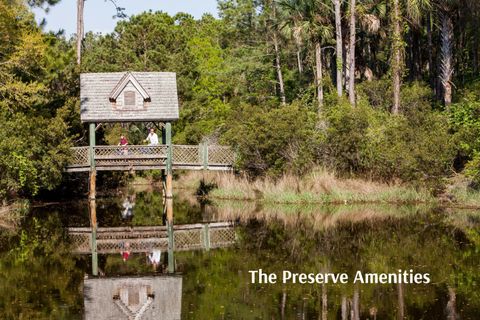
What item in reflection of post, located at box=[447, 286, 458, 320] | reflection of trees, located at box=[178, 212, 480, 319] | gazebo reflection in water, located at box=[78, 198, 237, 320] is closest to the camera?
reflection of post, located at box=[447, 286, 458, 320]

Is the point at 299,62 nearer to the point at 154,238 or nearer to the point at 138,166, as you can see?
the point at 138,166

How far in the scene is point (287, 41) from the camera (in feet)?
176

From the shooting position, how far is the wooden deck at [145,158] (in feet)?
116

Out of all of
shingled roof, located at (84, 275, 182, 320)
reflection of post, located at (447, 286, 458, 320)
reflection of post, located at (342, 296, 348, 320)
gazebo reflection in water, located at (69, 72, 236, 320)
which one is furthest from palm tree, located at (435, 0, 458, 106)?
reflection of post, located at (342, 296, 348, 320)

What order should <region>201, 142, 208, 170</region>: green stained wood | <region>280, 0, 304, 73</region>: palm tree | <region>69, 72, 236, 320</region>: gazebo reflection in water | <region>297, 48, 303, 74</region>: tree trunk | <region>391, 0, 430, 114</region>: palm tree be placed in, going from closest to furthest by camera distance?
1. <region>69, 72, 236, 320</region>: gazebo reflection in water
2. <region>201, 142, 208, 170</region>: green stained wood
3. <region>391, 0, 430, 114</region>: palm tree
4. <region>280, 0, 304, 73</region>: palm tree
5. <region>297, 48, 303, 74</region>: tree trunk

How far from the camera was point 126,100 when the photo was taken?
3569 centimetres

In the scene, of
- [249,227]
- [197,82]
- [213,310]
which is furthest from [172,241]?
[197,82]

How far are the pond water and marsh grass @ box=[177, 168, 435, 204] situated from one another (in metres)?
1.60

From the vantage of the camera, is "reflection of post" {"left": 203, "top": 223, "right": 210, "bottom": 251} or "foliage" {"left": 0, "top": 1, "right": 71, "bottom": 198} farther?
"foliage" {"left": 0, "top": 1, "right": 71, "bottom": 198}

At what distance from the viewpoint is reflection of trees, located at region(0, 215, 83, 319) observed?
48.6ft

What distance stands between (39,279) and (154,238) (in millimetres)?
7259

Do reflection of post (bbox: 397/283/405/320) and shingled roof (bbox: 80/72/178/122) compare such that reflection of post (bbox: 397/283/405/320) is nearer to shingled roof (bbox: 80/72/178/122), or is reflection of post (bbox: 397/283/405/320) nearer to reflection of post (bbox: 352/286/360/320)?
reflection of post (bbox: 352/286/360/320)

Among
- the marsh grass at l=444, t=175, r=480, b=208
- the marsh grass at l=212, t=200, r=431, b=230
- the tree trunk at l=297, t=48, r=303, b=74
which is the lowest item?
the marsh grass at l=212, t=200, r=431, b=230

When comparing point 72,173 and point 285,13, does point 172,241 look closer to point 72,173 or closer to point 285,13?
point 72,173
